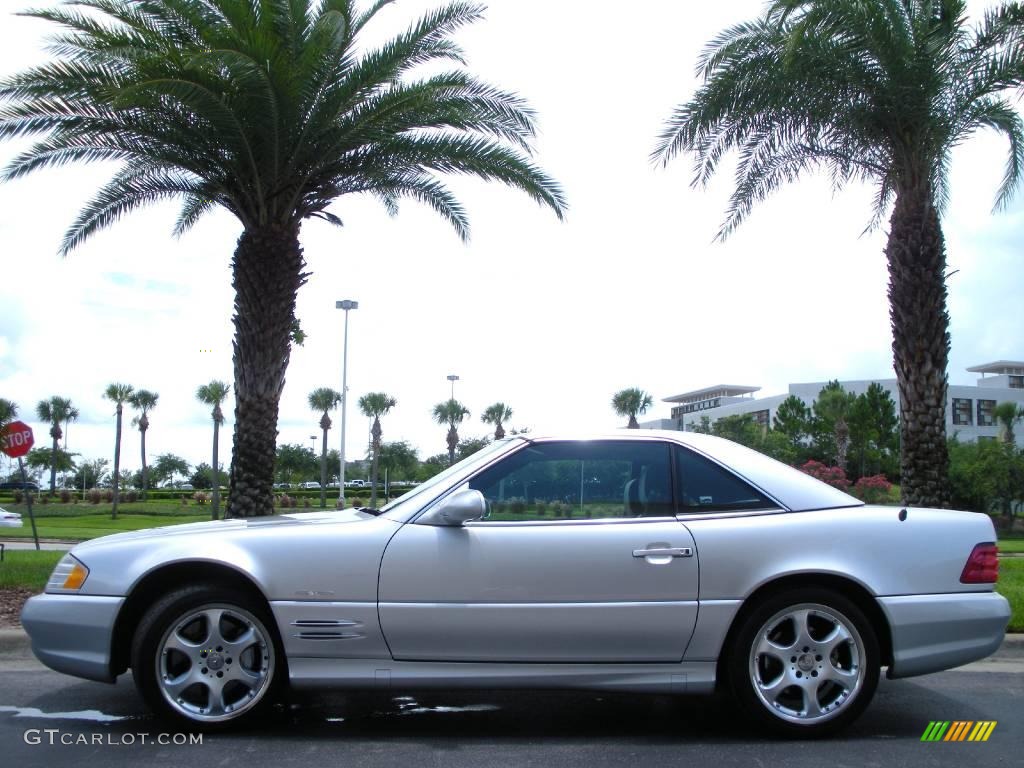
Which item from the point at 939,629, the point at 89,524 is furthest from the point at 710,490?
the point at 89,524

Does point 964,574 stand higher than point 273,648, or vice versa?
point 964,574

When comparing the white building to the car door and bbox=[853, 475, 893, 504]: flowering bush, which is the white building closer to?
bbox=[853, 475, 893, 504]: flowering bush

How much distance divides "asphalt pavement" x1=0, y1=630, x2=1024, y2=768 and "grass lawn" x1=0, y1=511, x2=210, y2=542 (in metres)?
19.8

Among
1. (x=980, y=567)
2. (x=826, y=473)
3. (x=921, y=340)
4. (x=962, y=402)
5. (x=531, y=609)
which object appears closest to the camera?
(x=531, y=609)

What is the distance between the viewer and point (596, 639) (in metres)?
4.46

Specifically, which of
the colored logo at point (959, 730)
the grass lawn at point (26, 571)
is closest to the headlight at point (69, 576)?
the colored logo at point (959, 730)

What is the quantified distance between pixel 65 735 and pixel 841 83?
36.4 feet

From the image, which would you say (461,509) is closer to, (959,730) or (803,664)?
(803,664)

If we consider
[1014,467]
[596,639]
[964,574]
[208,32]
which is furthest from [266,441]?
[1014,467]

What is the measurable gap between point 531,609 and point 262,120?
769 centimetres

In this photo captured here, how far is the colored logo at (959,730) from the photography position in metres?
4.66

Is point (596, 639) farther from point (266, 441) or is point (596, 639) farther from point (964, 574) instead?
point (266, 441)

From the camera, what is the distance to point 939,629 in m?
4.55

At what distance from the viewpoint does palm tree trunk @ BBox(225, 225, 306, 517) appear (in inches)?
435
